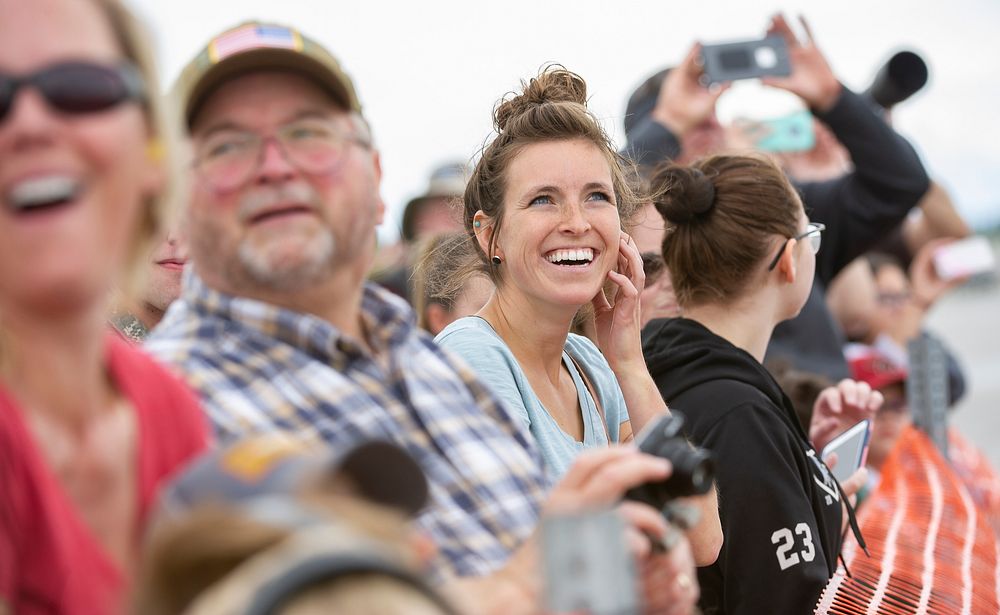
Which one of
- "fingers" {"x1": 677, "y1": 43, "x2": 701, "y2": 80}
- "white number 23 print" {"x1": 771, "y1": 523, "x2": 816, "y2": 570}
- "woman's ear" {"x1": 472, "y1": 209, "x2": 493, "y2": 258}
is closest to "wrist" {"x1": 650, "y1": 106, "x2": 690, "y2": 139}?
"fingers" {"x1": 677, "y1": 43, "x2": 701, "y2": 80}

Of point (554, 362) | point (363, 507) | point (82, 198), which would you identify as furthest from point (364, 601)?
point (554, 362)

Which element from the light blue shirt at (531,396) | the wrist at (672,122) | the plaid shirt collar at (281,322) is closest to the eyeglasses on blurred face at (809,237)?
the light blue shirt at (531,396)

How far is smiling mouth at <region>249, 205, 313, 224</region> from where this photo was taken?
177 cm

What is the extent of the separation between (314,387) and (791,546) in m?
1.76

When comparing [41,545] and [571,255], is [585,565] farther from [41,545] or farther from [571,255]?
[571,255]

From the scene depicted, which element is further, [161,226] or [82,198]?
[161,226]

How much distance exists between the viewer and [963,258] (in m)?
6.61

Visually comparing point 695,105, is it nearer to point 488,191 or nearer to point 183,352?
point 488,191

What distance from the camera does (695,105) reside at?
4.92 metres

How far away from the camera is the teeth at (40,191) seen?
129cm

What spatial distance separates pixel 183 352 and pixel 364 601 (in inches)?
33.7

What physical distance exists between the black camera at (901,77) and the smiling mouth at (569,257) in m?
3.12

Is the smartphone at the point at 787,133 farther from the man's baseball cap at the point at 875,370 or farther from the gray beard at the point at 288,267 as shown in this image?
the gray beard at the point at 288,267

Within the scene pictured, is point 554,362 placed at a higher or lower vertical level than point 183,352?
lower
